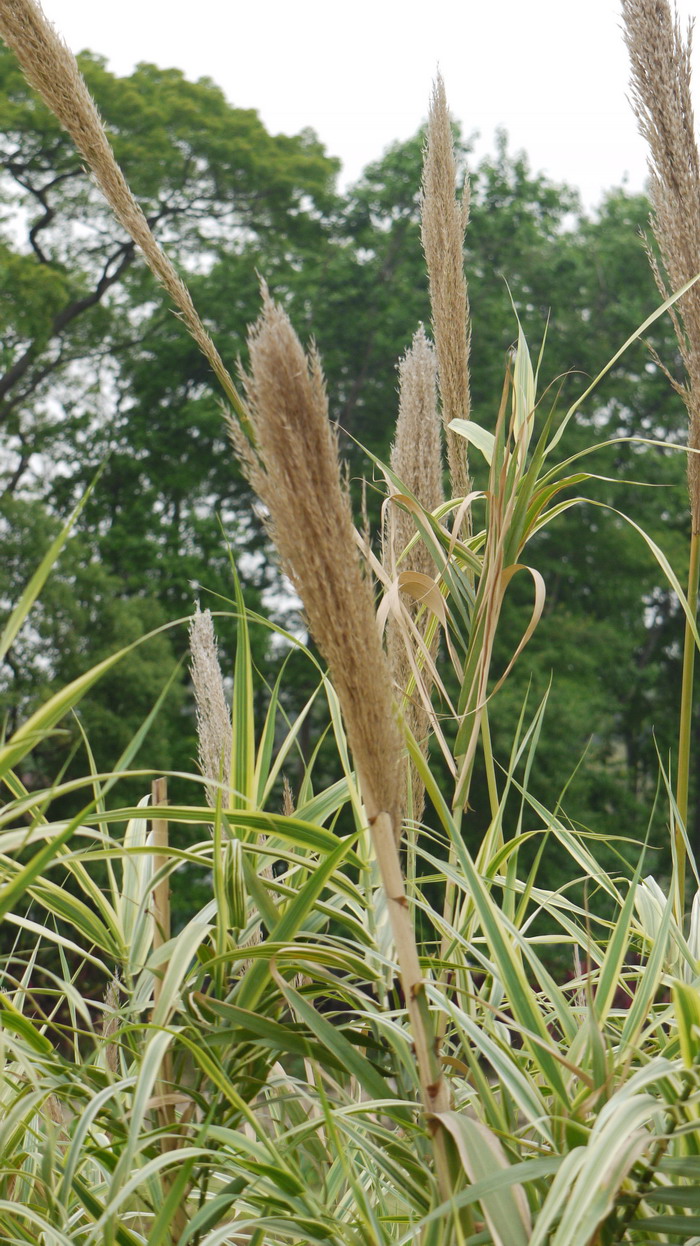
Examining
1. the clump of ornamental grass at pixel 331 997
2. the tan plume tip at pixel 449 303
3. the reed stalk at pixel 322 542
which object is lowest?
the clump of ornamental grass at pixel 331 997

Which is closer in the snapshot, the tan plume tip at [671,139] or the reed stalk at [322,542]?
the reed stalk at [322,542]

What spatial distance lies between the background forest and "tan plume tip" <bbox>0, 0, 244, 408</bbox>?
28.5 feet

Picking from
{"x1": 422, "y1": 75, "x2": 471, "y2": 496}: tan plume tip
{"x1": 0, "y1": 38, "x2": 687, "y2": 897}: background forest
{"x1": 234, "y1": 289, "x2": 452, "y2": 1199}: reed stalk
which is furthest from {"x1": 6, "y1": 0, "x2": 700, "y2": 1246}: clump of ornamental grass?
{"x1": 0, "y1": 38, "x2": 687, "y2": 897}: background forest

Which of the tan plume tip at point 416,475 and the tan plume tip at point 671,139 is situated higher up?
the tan plume tip at point 671,139

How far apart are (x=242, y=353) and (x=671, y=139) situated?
11442 millimetres

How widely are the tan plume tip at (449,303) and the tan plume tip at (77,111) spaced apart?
401 millimetres

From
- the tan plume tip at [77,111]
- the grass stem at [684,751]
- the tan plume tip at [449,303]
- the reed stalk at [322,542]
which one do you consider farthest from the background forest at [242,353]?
the reed stalk at [322,542]

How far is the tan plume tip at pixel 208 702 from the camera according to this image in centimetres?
127

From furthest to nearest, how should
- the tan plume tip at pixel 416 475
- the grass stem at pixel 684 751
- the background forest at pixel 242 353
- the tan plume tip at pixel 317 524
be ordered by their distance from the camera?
the background forest at pixel 242 353, the tan plume tip at pixel 416 475, the grass stem at pixel 684 751, the tan plume tip at pixel 317 524

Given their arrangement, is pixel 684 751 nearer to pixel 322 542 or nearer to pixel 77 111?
pixel 322 542

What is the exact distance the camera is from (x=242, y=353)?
40.7 feet

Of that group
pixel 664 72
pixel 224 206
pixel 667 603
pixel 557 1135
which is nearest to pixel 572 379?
pixel 667 603

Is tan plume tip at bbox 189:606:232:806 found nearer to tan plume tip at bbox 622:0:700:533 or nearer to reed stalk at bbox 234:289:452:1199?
reed stalk at bbox 234:289:452:1199

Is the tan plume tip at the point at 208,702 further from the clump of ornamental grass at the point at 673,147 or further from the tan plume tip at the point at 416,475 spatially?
the clump of ornamental grass at the point at 673,147
